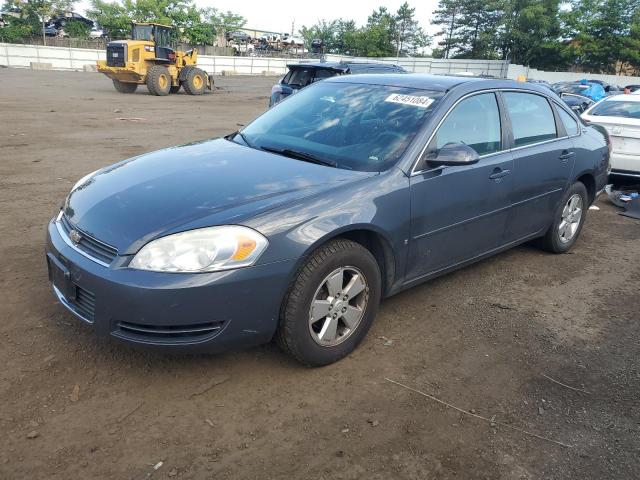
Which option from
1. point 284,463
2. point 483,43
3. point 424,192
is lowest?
point 284,463

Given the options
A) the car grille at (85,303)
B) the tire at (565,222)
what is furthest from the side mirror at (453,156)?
the car grille at (85,303)

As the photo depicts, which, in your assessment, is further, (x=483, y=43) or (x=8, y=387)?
(x=483, y=43)

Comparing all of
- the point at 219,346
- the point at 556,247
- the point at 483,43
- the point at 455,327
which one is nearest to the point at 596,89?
the point at 556,247

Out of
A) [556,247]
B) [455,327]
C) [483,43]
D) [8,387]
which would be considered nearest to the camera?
[8,387]

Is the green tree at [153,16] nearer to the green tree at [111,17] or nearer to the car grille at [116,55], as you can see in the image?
the green tree at [111,17]

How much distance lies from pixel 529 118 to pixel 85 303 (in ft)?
12.2

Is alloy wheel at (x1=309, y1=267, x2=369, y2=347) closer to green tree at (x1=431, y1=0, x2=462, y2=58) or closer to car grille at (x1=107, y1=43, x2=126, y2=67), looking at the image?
car grille at (x1=107, y1=43, x2=126, y2=67)

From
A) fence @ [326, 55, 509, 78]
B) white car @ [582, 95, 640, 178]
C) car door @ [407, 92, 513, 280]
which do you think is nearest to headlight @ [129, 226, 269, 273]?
car door @ [407, 92, 513, 280]

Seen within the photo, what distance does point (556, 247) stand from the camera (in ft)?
17.1

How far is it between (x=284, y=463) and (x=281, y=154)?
2031 mm

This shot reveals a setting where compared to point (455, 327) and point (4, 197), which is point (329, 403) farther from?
point (4, 197)

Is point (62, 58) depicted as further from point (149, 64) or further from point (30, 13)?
point (149, 64)

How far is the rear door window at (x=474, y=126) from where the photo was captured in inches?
145

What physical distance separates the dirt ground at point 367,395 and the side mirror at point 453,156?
1124mm
